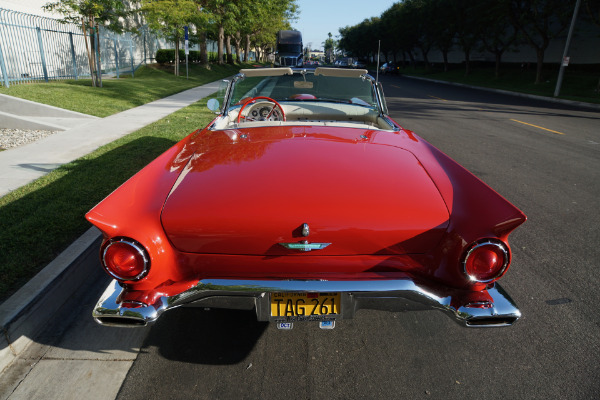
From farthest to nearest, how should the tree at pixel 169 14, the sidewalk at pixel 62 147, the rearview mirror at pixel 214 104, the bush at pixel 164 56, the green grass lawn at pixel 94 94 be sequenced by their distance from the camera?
1. the bush at pixel 164 56
2. the tree at pixel 169 14
3. the green grass lawn at pixel 94 94
4. the sidewalk at pixel 62 147
5. the rearview mirror at pixel 214 104

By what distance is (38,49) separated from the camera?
44.6 ft

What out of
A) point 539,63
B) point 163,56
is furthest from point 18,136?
point 539,63

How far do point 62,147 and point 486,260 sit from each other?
21.8 ft

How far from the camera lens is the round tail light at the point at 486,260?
1871mm

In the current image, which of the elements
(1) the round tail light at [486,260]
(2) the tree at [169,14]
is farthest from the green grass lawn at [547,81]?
(1) the round tail light at [486,260]

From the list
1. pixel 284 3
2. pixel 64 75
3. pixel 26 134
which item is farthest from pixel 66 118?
pixel 284 3

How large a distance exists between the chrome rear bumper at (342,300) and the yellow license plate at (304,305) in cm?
3

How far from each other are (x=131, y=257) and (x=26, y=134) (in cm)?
727

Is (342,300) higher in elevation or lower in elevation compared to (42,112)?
higher

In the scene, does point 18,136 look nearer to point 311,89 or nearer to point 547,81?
point 311,89

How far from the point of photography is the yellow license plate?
190 centimetres

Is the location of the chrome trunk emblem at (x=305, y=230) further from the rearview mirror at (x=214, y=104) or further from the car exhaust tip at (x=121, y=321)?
the rearview mirror at (x=214, y=104)

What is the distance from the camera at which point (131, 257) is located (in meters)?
1.85

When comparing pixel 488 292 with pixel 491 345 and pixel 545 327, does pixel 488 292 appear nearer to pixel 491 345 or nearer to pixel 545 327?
pixel 491 345
